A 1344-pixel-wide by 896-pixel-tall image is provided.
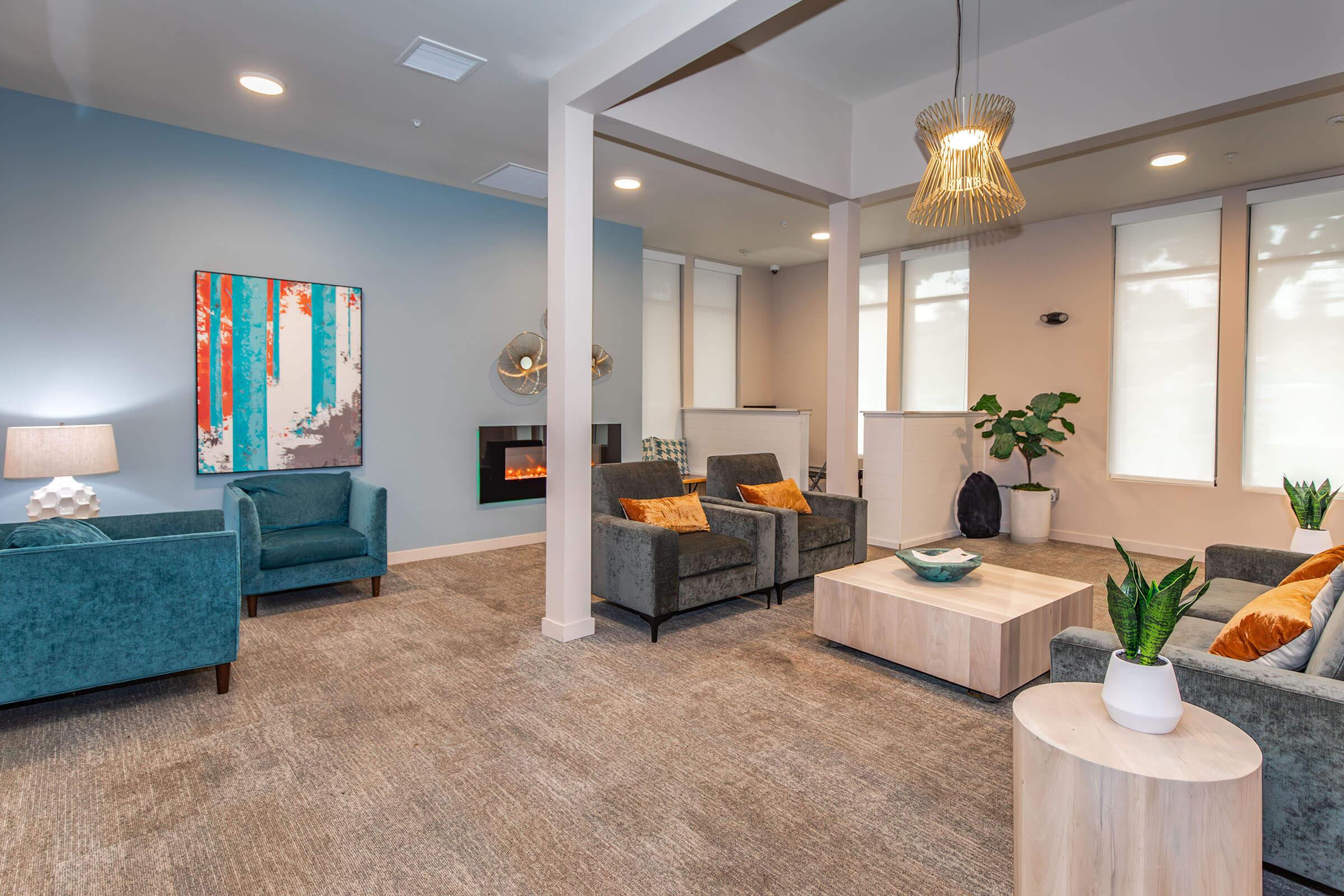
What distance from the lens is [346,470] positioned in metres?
5.18

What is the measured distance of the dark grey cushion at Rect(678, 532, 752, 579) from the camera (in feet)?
12.7

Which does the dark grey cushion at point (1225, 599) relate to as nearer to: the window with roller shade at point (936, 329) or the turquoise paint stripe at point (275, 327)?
the window with roller shade at point (936, 329)

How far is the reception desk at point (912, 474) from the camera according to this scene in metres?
6.16

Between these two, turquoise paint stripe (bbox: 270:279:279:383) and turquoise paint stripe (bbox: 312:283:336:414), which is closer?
turquoise paint stripe (bbox: 270:279:279:383)

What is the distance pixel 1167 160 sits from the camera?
491 cm

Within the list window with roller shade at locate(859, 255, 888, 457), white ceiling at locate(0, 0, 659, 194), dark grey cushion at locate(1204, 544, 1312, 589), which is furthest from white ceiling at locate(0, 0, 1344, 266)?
dark grey cushion at locate(1204, 544, 1312, 589)

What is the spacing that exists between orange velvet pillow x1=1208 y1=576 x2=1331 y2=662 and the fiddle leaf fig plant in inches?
168

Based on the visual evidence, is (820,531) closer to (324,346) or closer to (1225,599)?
(1225,599)

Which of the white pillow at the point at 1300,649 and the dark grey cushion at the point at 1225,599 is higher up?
the white pillow at the point at 1300,649

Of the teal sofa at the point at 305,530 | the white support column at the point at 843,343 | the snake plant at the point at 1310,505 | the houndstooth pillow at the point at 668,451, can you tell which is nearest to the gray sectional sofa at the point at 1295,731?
the snake plant at the point at 1310,505

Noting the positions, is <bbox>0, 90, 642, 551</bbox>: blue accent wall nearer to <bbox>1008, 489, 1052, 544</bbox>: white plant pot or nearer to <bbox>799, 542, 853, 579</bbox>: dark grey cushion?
<bbox>799, 542, 853, 579</bbox>: dark grey cushion

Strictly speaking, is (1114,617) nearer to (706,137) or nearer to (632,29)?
(632,29)

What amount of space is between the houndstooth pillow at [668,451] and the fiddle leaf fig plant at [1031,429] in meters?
3.03

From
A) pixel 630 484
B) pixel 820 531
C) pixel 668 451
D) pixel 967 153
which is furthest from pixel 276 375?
pixel 967 153
